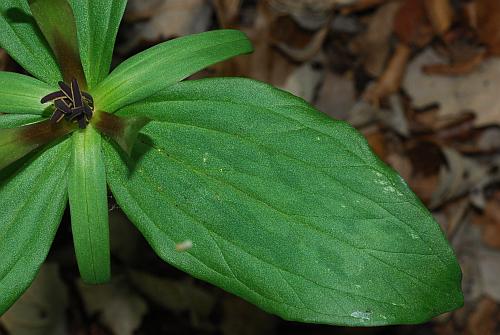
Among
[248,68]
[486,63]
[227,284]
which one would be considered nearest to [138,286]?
[248,68]

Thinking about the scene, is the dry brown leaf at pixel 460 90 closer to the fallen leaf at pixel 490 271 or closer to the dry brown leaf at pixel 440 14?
the dry brown leaf at pixel 440 14

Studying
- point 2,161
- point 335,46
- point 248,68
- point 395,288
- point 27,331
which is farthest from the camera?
point 335,46

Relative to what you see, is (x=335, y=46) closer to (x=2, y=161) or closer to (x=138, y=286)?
(x=138, y=286)

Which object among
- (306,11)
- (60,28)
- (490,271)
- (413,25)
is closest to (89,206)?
(60,28)

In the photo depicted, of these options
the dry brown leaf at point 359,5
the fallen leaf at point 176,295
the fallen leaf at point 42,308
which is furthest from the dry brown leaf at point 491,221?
the fallen leaf at point 42,308

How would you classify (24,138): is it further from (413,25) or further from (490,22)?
(490,22)

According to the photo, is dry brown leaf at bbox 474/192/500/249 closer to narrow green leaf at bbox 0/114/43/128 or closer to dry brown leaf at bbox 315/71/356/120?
dry brown leaf at bbox 315/71/356/120

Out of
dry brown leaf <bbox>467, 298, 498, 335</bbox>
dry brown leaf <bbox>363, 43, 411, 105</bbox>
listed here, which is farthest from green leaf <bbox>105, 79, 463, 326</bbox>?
dry brown leaf <bbox>363, 43, 411, 105</bbox>
